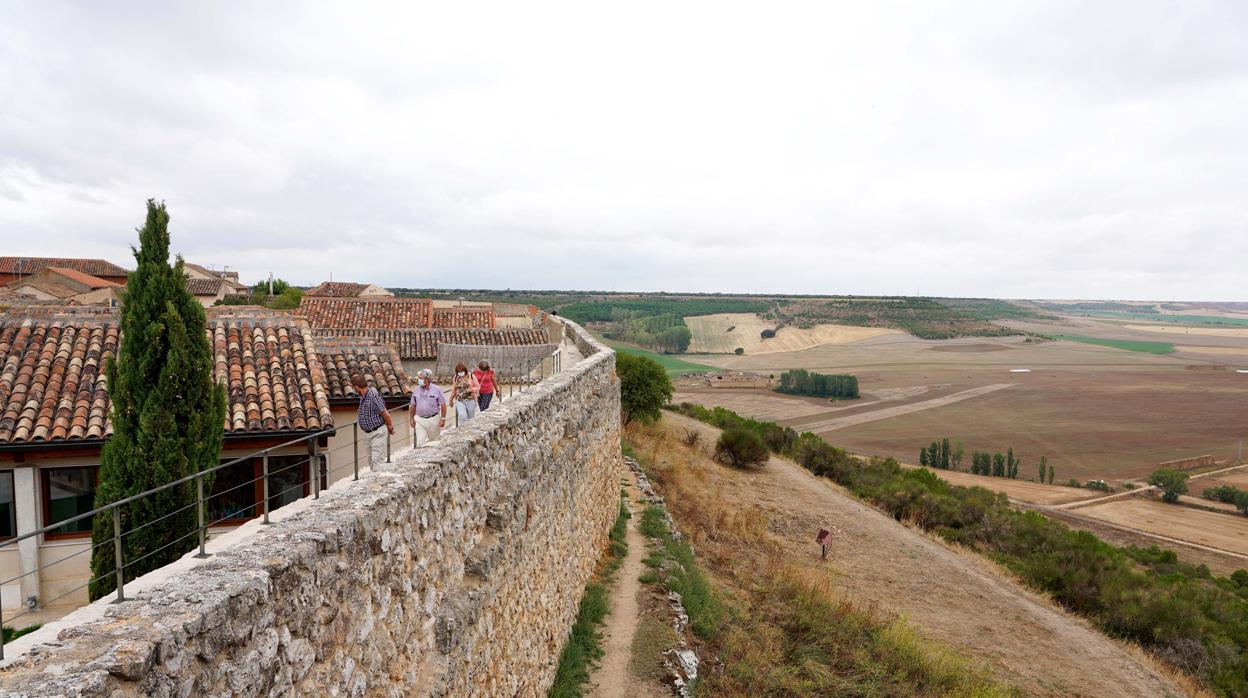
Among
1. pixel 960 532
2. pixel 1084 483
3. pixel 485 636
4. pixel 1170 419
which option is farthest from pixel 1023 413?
pixel 485 636

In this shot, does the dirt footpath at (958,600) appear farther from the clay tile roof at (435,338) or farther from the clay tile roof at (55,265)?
the clay tile roof at (55,265)

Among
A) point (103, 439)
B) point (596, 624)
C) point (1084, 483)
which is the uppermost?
point (103, 439)

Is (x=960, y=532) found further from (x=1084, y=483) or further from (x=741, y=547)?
(x=1084, y=483)

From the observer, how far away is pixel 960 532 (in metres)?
23.5

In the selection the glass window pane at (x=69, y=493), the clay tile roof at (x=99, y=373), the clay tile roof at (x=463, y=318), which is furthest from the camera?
the clay tile roof at (x=463, y=318)

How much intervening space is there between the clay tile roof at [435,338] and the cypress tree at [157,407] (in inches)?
688

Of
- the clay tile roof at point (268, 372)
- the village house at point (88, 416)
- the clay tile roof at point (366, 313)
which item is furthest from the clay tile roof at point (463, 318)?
the village house at point (88, 416)

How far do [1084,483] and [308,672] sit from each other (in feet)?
180

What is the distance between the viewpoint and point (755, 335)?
13650 cm

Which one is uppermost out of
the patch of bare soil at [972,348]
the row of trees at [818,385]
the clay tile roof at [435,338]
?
the clay tile roof at [435,338]

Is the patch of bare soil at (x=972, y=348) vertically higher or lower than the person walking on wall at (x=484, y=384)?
lower

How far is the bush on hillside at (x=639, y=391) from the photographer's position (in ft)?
101

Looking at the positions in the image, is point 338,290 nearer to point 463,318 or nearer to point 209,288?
point 209,288

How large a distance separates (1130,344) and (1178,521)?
501 feet
